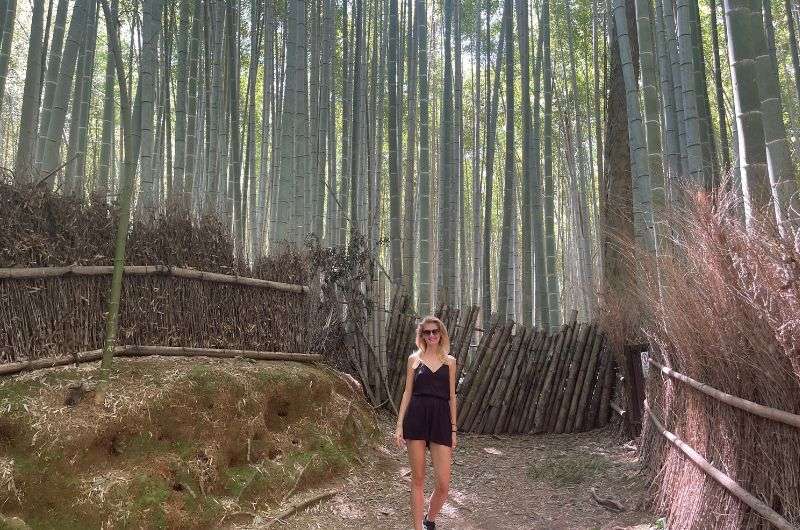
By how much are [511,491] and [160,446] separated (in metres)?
2.33

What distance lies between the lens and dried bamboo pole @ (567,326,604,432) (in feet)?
18.5

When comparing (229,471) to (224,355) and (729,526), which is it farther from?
(729,526)

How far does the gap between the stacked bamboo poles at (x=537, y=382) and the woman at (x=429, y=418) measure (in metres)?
2.85

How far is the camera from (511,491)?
419 cm

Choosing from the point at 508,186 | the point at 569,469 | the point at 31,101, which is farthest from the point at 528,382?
the point at 31,101

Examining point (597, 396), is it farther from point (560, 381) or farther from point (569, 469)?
point (569, 469)

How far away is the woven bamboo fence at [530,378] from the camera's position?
223 inches

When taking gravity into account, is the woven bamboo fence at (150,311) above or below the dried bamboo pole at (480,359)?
above

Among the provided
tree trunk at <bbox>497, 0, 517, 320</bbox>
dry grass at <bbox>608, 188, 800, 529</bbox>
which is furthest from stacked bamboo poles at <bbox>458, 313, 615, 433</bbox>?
dry grass at <bbox>608, 188, 800, 529</bbox>

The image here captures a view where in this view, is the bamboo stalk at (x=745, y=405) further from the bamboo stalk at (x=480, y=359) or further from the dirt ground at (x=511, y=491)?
the bamboo stalk at (x=480, y=359)

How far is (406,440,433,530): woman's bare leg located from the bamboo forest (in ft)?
0.10

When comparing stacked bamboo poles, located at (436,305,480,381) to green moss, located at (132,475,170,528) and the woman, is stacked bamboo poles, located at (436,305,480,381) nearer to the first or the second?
the woman

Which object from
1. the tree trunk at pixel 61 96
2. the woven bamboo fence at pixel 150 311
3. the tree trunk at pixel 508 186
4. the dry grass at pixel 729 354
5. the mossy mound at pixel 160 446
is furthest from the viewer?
the tree trunk at pixel 508 186

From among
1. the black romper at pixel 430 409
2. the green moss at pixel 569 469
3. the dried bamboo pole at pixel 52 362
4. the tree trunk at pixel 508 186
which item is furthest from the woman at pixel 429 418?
the tree trunk at pixel 508 186
